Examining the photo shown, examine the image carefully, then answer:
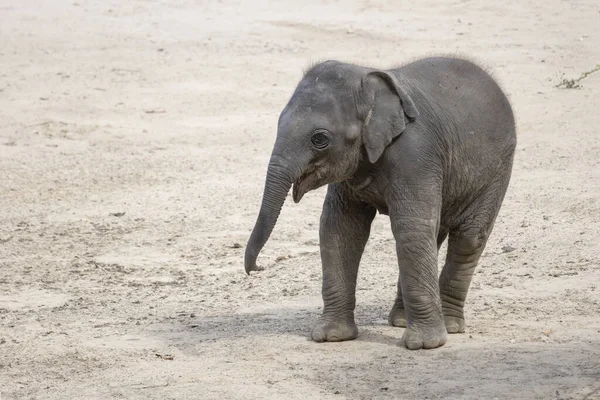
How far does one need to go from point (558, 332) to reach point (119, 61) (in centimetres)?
925

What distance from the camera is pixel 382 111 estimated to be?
7.10 metres

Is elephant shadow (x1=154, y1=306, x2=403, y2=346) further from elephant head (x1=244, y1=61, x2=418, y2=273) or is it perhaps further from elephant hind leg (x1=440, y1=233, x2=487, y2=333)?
elephant head (x1=244, y1=61, x2=418, y2=273)

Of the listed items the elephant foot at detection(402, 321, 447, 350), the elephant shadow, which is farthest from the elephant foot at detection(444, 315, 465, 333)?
the elephant foot at detection(402, 321, 447, 350)

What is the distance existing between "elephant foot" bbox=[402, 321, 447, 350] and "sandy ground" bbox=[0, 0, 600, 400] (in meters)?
0.08

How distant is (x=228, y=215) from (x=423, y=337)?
158 inches

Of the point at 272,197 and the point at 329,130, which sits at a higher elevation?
the point at 329,130

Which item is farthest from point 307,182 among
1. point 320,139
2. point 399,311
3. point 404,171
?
point 399,311

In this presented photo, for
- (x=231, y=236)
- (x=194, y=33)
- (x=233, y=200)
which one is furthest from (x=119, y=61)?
(x=231, y=236)

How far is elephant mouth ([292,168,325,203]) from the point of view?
7.07m

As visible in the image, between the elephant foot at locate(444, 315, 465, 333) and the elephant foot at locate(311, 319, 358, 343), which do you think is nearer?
the elephant foot at locate(311, 319, 358, 343)

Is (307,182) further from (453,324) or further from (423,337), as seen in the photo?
(453,324)

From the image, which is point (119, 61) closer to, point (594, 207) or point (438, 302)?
point (594, 207)

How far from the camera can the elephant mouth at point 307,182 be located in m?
7.07

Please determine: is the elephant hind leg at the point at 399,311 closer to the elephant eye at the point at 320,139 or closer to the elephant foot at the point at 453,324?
the elephant foot at the point at 453,324
